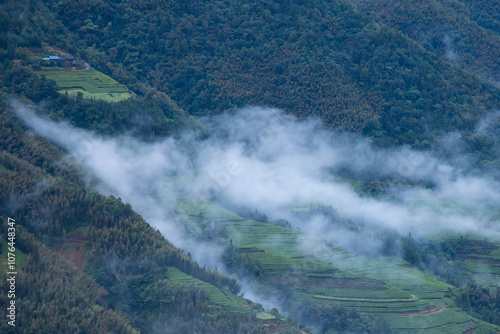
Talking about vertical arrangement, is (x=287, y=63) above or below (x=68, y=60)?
above

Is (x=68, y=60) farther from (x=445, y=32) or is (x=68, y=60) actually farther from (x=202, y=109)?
(x=445, y=32)

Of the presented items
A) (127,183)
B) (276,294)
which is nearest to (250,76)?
(127,183)

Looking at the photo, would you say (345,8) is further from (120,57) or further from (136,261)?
(136,261)

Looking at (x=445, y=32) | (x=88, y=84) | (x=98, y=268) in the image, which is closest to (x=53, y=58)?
(x=88, y=84)

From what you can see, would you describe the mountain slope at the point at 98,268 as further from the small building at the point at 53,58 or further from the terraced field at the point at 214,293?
the small building at the point at 53,58

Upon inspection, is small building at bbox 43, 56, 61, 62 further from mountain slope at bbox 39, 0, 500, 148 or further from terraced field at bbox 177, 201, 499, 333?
terraced field at bbox 177, 201, 499, 333

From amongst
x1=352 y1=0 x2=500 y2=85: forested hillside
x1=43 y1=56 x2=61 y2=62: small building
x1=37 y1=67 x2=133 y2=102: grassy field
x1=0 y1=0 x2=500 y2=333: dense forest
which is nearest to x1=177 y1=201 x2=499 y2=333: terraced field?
x1=0 y1=0 x2=500 y2=333: dense forest
